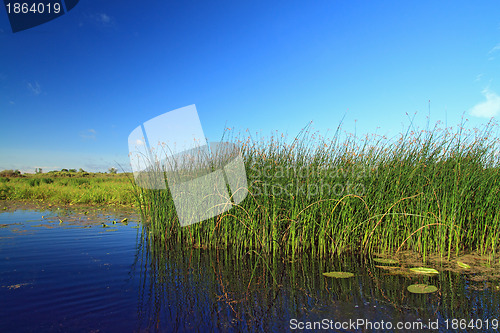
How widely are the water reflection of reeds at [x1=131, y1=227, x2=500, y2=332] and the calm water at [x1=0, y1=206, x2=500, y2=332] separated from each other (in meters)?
0.01

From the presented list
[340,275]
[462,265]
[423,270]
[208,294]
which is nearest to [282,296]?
[208,294]

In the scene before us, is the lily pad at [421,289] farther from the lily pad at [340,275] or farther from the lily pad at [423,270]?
the lily pad at [340,275]

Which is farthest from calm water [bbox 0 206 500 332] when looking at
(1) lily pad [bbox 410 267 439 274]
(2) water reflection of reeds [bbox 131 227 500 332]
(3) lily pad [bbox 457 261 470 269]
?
(3) lily pad [bbox 457 261 470 269]

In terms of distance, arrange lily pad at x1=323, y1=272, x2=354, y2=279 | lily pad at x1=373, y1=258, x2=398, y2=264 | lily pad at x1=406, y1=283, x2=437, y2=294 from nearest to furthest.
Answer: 1. lily pad at x1=406, y1=283, x2=437, y2=294
2. lily pad at x1=323, y1=272, x2=354, y2=279
3. lily pad at x1=373, y1=258, x2=398, y2=264

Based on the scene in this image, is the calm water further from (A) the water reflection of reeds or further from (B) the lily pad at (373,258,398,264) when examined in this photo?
(B) the lily pad at (373,258,398,264)

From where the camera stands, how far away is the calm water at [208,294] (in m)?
2.68

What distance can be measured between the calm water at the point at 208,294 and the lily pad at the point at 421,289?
0.22 ft

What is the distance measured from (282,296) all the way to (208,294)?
2.80 ft

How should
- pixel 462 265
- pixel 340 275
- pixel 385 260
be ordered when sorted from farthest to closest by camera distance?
1. pixel 385 260
2. pixel 462 265
3. pixel 340 275

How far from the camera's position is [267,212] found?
15.1ft

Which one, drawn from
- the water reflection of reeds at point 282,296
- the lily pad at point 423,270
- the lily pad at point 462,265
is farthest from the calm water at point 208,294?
the lily pad at point 462,265

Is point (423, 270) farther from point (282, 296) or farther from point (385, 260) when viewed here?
point (282, 296)

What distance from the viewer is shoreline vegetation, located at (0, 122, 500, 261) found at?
4.62m

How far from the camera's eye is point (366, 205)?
14.6 feet
